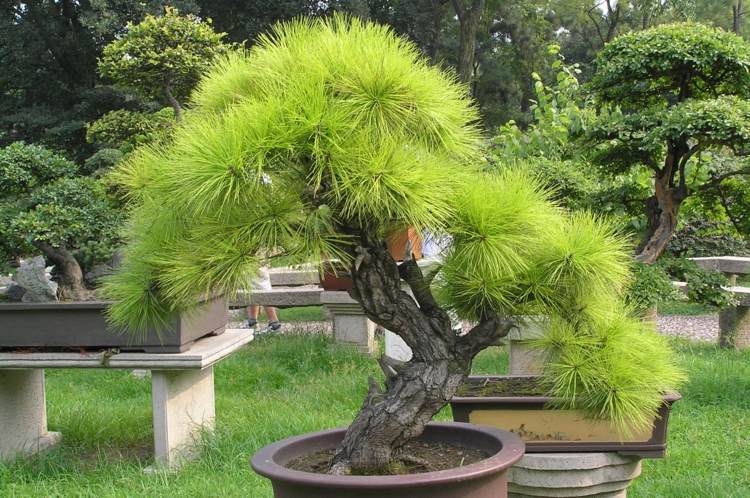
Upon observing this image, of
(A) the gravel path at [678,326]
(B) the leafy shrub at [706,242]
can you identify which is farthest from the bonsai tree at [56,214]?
(B) the leafy shrub at [706,242]

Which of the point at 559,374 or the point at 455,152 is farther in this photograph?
the point at 559,374

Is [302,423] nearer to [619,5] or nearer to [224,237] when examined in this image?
[224,237]

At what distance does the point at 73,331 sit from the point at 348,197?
1.87 m

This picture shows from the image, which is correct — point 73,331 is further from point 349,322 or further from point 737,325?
point 737,325

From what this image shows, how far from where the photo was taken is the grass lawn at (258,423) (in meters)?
2.77

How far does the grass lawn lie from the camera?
→ 2.77 meters

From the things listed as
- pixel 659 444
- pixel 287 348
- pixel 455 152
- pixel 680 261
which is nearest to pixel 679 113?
pixel 680 261

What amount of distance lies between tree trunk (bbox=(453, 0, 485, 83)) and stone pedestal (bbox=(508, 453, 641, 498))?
11270mm

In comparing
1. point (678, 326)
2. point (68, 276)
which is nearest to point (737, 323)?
point (678, 326)

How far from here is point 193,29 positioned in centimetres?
402

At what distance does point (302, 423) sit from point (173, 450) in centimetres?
52

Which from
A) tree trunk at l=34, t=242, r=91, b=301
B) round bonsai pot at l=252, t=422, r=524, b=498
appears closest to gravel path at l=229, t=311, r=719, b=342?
tree trunk at l=34, t=242, r=91, b=301

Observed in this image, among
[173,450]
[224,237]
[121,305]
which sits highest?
[224,237]

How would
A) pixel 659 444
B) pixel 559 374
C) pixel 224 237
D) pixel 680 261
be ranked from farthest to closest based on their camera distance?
pixel 680 261, pixel 659 444, pixel 559 374, pixel 224 237
